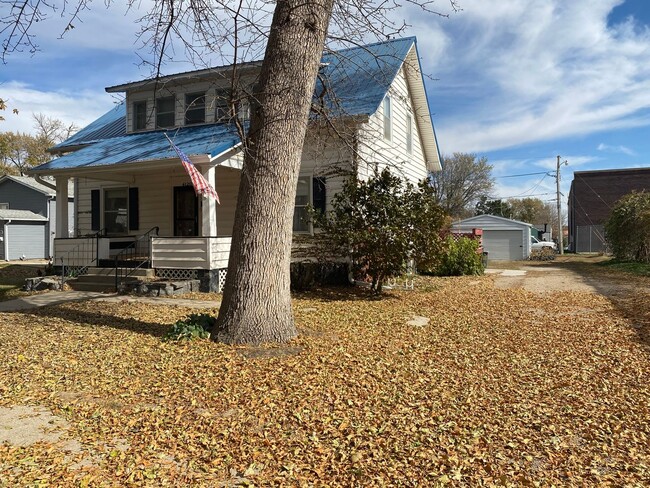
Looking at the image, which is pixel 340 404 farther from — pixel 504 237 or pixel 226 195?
pixel 504 237

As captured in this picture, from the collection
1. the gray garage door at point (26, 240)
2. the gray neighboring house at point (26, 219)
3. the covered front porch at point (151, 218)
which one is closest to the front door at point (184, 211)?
the covered front porch at point (151, 218)

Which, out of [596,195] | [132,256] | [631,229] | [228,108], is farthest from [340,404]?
[596,195]

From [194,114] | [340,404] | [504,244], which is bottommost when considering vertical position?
[340,404]

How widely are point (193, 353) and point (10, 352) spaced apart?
7.37ft

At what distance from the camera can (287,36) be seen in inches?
246

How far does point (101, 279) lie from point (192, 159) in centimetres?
398

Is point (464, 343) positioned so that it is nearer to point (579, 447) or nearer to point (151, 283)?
point (579, 447)

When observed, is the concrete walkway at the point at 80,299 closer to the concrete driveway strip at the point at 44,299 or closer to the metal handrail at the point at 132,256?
the concrete driveway strip at the point at 44,299

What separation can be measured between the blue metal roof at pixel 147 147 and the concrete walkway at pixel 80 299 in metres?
3.29

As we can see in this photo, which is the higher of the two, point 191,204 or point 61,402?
point 191,204

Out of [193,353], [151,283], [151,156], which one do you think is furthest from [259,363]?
[151,156]

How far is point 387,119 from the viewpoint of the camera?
584 inches

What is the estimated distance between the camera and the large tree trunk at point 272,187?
6133 mm

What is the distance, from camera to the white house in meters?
11.7
